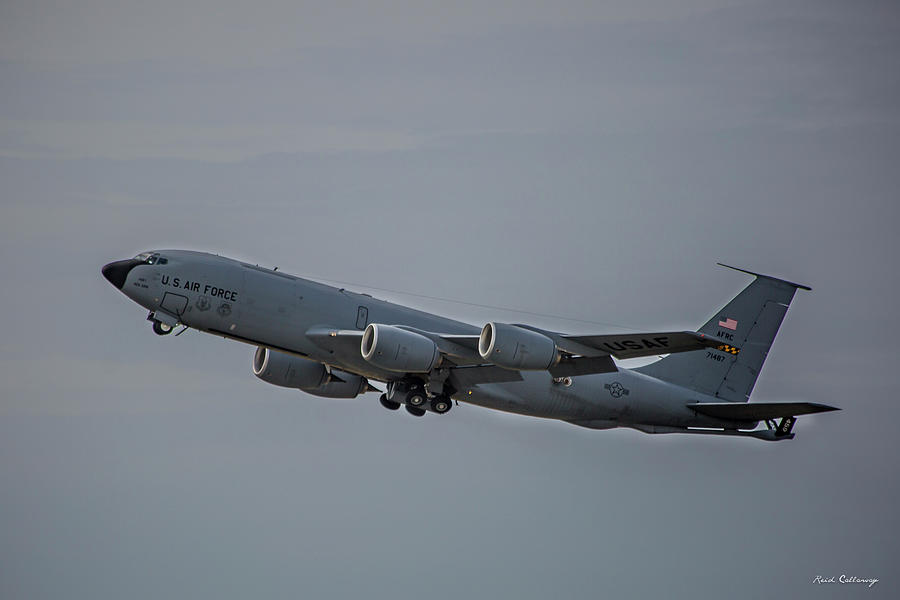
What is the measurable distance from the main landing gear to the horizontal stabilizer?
10.2 metres

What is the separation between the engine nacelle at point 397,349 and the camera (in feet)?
139

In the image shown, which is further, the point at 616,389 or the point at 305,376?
the point at 305,376

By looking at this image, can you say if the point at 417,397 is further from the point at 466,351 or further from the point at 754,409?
the point at 754,409

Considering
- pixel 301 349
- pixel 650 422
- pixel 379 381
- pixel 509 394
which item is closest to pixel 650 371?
pixel 650 422

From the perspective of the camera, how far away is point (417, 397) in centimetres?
4616

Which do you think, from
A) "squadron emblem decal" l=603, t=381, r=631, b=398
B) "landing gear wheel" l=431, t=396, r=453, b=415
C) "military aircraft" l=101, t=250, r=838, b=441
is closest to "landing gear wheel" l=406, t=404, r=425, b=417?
"military aircraft" l=101, t=250, r=838, b=441

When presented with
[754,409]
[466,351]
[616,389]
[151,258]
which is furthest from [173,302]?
[754,409]

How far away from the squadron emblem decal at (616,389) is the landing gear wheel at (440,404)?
21.1ft

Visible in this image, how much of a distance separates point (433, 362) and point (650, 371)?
11598 millimetres

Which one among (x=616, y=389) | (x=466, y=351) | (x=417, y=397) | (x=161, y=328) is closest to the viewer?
(x=161, y=328)

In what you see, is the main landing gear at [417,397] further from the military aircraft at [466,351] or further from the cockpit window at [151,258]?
the cockpit window at [151,258]

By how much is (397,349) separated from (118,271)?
32.0 ft

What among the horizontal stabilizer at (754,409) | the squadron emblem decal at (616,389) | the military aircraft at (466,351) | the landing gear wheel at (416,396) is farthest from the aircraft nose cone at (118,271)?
the horizontal stabilizer at (754,409)

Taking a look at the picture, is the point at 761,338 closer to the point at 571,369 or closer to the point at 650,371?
the point at 650,371
